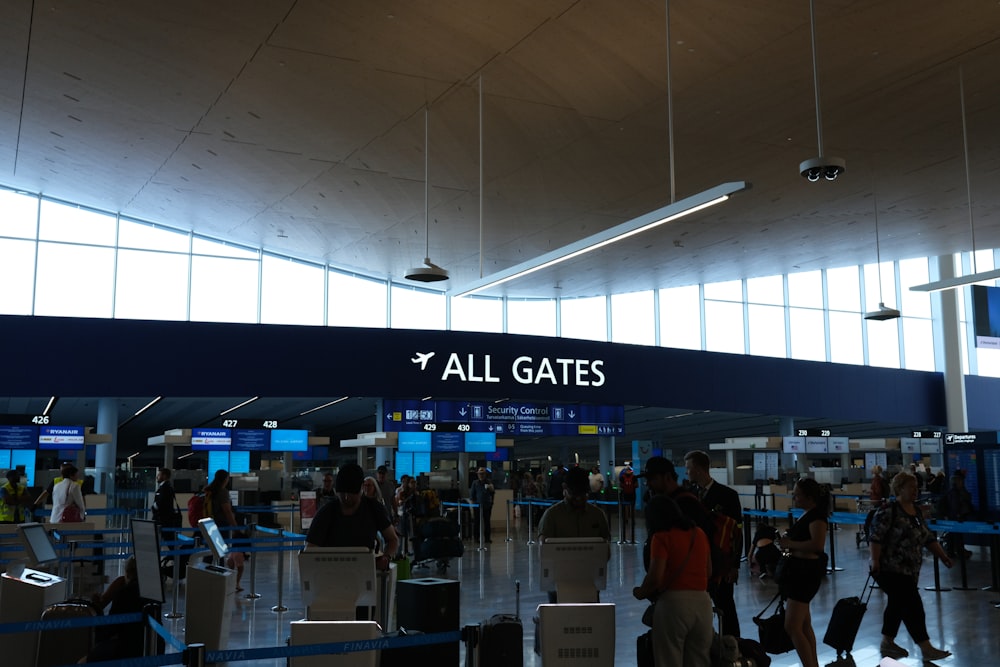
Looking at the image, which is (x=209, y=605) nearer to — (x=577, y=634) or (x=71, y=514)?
(x=577, y=634)

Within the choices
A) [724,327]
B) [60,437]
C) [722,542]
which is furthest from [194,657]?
[724,327]

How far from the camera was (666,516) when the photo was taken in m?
4.76

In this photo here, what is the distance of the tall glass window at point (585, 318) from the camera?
23734 mm

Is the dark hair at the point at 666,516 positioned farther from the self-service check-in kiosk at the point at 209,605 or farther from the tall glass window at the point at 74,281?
the tall glass window at the point at 74,281

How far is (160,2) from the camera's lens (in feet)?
25.1

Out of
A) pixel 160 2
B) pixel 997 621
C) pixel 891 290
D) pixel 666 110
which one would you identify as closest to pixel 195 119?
pixel 160 2

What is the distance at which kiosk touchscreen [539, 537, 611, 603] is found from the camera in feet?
19.6

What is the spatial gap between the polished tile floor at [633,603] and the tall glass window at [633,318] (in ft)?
30.7

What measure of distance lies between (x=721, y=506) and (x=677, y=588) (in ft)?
3.58

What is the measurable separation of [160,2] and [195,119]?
11.1ft

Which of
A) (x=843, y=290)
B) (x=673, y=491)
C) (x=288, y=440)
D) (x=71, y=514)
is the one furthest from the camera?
(x=843, y=290)

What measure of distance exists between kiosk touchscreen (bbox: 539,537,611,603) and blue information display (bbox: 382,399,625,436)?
46.2 feet

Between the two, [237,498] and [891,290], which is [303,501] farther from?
[891,290]

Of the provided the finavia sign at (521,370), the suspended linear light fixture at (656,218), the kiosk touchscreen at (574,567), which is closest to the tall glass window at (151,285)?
the finavia sign at (521,370)
